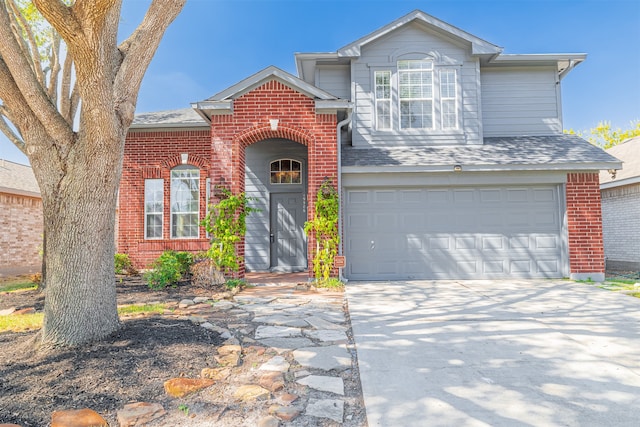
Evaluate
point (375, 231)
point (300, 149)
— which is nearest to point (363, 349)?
point (375, 231)

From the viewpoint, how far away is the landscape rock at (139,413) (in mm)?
2285

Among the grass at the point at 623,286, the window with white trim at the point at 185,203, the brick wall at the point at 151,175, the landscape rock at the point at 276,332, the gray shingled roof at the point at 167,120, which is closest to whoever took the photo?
the landscape rock at the point at 276,332

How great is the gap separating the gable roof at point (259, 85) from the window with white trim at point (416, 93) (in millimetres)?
2333

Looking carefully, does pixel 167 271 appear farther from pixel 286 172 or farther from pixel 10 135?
pixel 286 172

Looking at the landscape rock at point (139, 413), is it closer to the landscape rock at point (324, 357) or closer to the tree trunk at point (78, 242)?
the landscape rock at point (324, 357)

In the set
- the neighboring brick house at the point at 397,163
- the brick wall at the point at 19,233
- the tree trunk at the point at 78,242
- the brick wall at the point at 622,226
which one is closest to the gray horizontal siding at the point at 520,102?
the neighboring brick house at the point at 397,163

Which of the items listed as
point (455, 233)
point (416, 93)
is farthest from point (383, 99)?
point (455, 233)

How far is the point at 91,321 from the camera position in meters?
3.52

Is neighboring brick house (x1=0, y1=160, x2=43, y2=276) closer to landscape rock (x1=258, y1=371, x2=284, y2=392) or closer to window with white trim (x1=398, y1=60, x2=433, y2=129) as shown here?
landscape rock (x1=258, y1=371, x2=284, y2=392)

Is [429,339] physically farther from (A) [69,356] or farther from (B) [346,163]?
(B) [346,163]

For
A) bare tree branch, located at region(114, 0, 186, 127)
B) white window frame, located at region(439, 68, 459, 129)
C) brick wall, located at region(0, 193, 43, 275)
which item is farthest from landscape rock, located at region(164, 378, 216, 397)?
brick wall, located at region(0, 193, 43, 275)

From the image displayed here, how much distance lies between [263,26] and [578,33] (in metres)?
16.9

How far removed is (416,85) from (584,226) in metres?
5.27

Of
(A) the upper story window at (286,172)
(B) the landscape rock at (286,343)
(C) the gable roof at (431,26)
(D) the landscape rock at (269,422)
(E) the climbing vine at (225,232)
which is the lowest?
(D) the landscape rock at (269,422)
